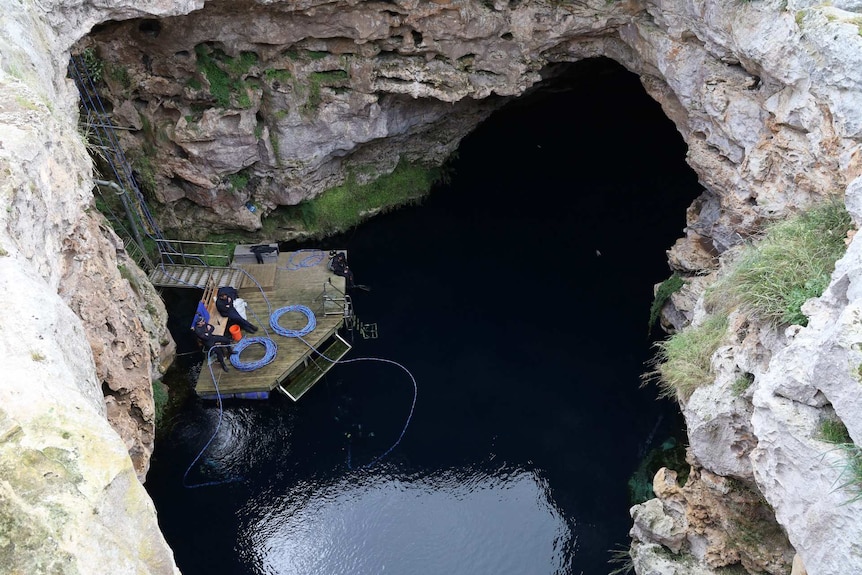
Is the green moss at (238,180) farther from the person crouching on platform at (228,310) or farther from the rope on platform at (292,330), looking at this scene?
the rope on platform at (292,330)

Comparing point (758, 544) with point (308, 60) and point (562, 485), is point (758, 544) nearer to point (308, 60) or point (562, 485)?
point (562, 485)

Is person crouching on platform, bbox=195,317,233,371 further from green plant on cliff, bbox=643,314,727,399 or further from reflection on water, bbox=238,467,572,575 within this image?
green plant on cliff, bbox=643,314,727,399

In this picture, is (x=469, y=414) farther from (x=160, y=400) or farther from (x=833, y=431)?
(x=833, y=431)

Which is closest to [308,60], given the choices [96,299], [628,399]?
[96,299]

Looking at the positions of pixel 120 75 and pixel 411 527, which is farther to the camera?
pixel 120 75

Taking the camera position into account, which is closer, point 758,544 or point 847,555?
point 847,555

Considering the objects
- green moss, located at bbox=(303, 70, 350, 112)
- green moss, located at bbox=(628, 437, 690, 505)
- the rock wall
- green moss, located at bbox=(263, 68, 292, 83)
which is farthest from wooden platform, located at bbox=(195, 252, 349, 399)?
green moss, located at bbox=(628, 437, 690, 505)

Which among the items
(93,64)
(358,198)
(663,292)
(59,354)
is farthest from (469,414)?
(93,64)
